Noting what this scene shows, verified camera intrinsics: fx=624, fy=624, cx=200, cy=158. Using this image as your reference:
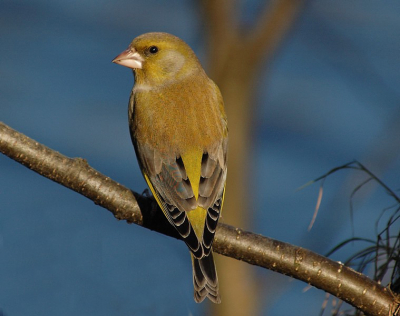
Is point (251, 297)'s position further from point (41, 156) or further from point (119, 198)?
point (41, 156)

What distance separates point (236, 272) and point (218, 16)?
8.49 feet

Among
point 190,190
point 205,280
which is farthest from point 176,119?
point 205,280

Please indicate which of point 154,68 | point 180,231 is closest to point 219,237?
point 180,231

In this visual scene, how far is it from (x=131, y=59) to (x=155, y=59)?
195 mm

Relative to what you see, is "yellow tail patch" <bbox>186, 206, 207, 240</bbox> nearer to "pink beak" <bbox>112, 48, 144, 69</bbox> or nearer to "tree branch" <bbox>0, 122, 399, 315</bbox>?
"tree branch" <bbox>0, 122, 399, 315</bbox>

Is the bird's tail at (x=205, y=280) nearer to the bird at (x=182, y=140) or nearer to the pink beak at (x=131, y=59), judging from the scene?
the bird at (x=182, y=140)

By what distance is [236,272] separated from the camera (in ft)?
19.6

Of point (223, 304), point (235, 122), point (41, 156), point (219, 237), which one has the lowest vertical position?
point (223, 304)


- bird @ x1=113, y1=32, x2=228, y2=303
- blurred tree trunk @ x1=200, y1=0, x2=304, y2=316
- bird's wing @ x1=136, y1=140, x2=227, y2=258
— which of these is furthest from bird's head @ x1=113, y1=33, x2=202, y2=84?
blurred tree trunk @ x1=200, y1=0, x2=304, y2=316

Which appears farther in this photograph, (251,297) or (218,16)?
(218,16)

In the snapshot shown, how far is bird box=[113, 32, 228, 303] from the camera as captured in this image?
363 cm

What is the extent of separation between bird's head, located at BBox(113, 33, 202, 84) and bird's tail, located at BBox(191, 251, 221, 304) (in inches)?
68.9

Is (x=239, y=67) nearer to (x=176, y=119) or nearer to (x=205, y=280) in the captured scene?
(x=176, y=119)

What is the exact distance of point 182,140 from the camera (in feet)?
14.0
